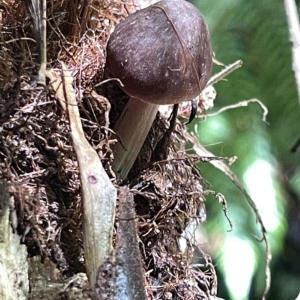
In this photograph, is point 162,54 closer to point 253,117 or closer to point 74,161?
point 74,161

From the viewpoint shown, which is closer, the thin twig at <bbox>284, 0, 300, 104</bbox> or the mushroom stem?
the thin twig at <bbox>284, 0, 300, 104</bbox>

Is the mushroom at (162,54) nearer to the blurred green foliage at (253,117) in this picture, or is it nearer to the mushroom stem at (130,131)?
the mushroom stem at (130,131)

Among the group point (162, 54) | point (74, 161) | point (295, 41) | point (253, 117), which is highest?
point (295, 41)

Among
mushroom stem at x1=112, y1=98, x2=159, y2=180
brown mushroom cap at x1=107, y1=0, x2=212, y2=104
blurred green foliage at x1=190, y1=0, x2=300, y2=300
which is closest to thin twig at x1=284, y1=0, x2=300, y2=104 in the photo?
brown mushroom cap at x1=107, y1=0, x2=212, y2=104

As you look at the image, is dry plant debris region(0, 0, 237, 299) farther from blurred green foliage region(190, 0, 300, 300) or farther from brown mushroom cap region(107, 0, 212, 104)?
blurred green foliage region(190, 0, 300, 300)

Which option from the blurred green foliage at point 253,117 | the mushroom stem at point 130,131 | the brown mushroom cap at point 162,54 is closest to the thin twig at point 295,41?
the brown mushroom cap at point 162,54

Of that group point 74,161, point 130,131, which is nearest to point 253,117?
point 130,131
